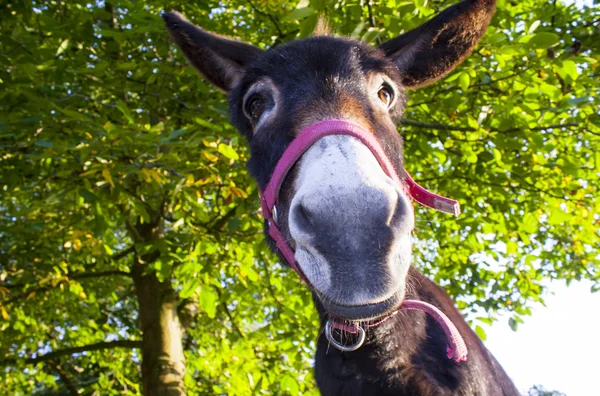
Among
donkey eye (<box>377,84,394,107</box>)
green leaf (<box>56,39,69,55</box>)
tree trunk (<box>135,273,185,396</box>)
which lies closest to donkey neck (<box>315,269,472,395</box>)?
donkey eye (<box>377,84,394,107</box>)

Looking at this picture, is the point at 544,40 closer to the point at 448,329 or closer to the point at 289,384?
the point at 448,329

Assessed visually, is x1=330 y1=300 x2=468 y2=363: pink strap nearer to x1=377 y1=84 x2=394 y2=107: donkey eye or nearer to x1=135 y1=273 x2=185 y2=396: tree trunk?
x1=377 y1=84 x2=394 y2=107: donkey eye

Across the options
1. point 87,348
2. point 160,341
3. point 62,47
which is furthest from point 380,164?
point 87,348

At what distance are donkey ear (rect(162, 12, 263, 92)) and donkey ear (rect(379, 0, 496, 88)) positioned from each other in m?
0.85

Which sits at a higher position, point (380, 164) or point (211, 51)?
→ point (211, 51)

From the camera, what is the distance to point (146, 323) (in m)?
8.16

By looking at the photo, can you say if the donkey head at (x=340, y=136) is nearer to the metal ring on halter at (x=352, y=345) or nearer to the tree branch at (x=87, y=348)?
the metal ring on halter at (x=352, y=345)

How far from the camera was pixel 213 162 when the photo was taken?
4559mm

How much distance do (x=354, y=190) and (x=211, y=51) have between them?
182 centimetres

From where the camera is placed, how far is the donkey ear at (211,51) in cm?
288

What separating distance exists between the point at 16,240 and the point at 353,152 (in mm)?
7636

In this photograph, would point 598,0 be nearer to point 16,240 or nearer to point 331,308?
point 331,308

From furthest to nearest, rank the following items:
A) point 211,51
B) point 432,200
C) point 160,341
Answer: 1. point 160,341
2. point 211,51
3. point 432,200

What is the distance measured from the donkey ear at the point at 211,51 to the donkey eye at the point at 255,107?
53 cm
